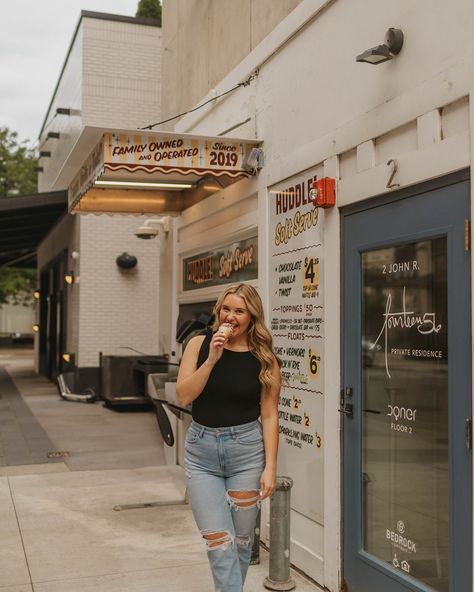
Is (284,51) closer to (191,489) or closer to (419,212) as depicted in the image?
(419,212)

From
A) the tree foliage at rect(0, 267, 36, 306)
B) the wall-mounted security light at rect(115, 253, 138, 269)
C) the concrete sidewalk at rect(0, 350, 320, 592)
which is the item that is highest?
the tree foliage at rect(0, 267, 36, 306)

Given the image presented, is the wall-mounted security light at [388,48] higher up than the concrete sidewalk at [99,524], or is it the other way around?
the wall-mounted security light at [388,48]

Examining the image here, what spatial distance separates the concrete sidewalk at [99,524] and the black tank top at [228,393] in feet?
5.30

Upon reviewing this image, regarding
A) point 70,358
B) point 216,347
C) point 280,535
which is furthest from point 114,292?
point 216,347

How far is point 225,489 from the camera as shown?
366cm

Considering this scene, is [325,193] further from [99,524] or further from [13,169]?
[13,169]

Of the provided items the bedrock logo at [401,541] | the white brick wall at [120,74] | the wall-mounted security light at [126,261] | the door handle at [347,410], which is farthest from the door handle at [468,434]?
the white brick wall at [120,74]

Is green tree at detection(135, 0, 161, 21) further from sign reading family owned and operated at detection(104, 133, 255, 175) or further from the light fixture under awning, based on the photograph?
sign reading family owned and operated at detection(104, 133, 255, 175)

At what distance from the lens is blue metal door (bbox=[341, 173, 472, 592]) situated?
11.7ft

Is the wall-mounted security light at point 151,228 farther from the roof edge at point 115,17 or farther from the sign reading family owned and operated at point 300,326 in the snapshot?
the roof edge at point 115,17

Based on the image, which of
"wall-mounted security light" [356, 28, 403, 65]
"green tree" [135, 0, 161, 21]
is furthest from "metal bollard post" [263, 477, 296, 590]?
"green tree" [135, 0, 161, 21]

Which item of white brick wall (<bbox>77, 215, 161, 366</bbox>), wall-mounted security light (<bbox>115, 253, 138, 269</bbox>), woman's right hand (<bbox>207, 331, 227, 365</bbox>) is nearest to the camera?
woman's right hand (<bbox>207, 331, 227, 365</bbox>)

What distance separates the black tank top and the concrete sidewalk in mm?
1616

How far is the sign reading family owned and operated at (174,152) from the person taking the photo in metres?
5.93
